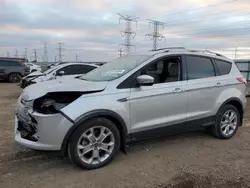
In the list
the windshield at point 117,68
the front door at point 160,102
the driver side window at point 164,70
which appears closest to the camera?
the front door at point 160,102

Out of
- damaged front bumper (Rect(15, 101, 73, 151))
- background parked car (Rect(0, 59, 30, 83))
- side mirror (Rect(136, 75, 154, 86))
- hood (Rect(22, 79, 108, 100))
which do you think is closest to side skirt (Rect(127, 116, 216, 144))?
side mirror (Rect(136, 75, 154, 86))

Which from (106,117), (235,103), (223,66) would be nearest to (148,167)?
(106,117)

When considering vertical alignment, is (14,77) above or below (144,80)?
below

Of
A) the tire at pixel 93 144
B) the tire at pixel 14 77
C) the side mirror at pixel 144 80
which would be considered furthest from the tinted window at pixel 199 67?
the tire at pixel 14 77

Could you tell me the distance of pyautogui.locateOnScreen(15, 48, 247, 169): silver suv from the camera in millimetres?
3840

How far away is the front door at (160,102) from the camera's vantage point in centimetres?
436

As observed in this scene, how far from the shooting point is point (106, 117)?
13.4 feet

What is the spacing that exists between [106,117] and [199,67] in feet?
7.18

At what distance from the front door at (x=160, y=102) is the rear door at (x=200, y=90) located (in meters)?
0.17

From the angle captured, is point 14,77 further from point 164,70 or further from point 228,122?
point 228,122

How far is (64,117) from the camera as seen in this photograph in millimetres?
3752

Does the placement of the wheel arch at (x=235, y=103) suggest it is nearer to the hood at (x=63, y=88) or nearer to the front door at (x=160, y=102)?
the front door at (x=160, y=102)

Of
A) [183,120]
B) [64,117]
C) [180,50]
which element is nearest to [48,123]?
[64,117]

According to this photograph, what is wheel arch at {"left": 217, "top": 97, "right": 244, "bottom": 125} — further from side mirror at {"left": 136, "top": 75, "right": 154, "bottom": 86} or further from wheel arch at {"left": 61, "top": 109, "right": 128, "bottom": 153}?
wheel arch at {"left": 61, "top": 109, "right": 128, "bottom": 153}
